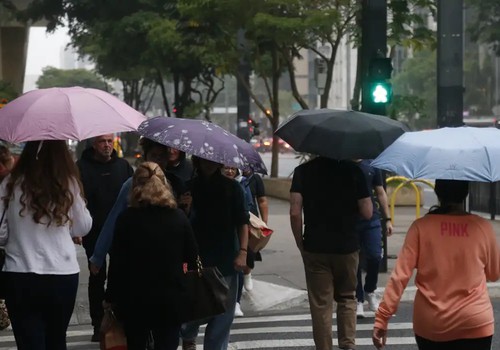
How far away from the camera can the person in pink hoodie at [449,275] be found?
5434 mm

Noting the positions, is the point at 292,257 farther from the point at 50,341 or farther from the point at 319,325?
the point at 50,341

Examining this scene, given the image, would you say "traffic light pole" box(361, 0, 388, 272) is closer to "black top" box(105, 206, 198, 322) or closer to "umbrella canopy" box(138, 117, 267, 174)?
"umbrella canopy" box(138, 117, 267, 174)

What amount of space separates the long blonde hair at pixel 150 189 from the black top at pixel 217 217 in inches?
56.5

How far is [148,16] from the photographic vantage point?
Answer: 1479 inches

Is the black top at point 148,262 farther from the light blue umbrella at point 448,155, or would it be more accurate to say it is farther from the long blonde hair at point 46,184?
the light blue umbrella at point 448,155

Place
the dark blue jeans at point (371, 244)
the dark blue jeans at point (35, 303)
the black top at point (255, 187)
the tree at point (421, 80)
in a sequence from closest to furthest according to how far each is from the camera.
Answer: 1. the dark blue jeans at point (35, 303)
2. the dark blue jeans at point (371, 244)
3. the black top at point (255, 187)
4. the tree at point (421, 80)

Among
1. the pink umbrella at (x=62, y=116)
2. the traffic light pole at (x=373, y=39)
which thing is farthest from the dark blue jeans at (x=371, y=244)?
the pink umbrella at (x=62, y=116)

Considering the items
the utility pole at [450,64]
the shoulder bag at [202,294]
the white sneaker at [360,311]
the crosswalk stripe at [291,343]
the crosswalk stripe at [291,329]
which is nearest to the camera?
the shoulder bag at [202,294]

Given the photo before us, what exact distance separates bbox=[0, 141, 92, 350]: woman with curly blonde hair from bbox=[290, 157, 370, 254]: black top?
2.30 meters

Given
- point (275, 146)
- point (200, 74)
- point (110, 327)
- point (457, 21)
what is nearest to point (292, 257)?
point (457, 21)

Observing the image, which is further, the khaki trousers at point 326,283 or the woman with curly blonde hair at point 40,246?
the khaki trousers at point 326,283

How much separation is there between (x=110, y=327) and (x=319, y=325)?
223 cm

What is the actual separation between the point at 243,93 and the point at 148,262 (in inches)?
1010

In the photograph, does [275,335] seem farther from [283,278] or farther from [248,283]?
[283,278]
